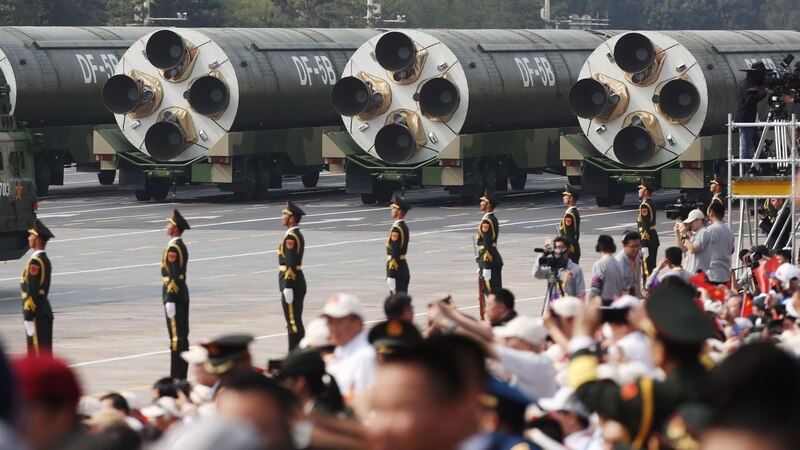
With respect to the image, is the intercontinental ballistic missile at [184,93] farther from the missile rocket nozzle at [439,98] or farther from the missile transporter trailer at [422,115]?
the missile rocket nozzle at [439,98]

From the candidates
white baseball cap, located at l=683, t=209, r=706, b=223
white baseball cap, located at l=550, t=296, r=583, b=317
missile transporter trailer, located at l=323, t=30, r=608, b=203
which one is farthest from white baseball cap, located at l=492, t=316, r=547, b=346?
missile transporter trailer, located at l=323, t=30, r=608, b=203

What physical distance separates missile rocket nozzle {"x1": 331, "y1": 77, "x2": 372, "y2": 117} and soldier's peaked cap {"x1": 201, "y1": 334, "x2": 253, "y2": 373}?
33753 millimetres

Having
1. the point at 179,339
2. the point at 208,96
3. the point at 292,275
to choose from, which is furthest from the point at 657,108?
the point at 179,339

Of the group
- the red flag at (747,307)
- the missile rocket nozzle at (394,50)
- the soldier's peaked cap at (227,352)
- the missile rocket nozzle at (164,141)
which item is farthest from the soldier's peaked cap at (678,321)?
the missile rocket nozzle at (164,141)

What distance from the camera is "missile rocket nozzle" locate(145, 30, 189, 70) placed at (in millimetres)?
42969

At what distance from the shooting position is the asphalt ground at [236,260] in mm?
21500

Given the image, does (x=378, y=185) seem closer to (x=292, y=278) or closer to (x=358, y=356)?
(x=292, y=278)

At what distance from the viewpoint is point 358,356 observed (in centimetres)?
857

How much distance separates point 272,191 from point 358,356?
3932cm

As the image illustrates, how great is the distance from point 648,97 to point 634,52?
1.01 metres

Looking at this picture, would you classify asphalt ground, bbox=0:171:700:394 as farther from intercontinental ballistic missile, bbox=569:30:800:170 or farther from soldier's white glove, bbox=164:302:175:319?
intercontinental ballistic missile, bbox=569:30:800:170

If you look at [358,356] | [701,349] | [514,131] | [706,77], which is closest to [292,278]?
[358,356]

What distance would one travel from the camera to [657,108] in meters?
40.2

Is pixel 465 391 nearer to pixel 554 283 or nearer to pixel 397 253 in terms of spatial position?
pixel 554 283
